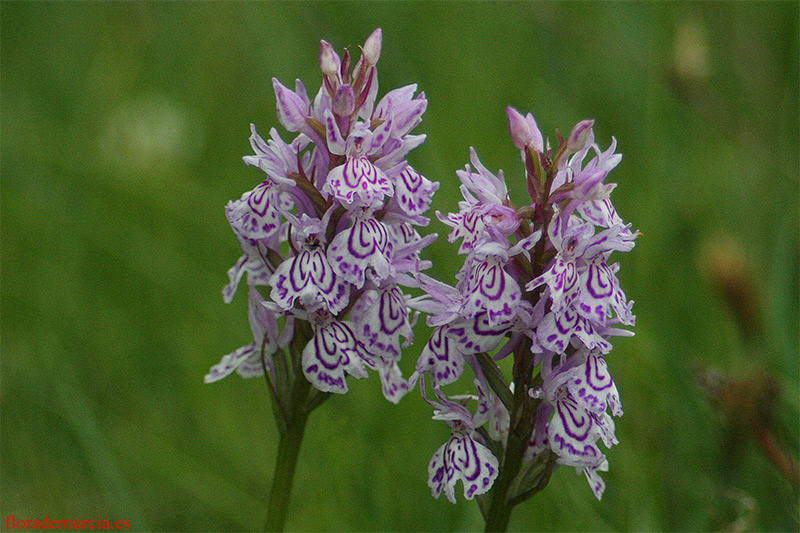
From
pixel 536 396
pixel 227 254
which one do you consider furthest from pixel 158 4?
pixel 536 396

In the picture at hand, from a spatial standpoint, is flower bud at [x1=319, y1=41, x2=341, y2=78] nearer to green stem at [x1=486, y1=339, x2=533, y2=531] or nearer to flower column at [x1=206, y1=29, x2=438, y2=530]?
flower column at [x1=206, y1=29, x2=438, y2=530]

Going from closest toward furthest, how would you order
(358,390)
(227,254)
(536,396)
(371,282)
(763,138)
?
(536,396) → (371,282) → (358,390) → (227,254) → (763,138)

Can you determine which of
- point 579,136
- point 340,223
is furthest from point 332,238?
point 579,136

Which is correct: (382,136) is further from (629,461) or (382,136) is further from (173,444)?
(173,444)

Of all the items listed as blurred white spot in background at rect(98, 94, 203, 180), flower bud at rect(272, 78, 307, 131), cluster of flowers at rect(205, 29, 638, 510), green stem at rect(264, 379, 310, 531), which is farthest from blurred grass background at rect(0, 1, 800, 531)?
flower bud at rect(272, 78, 307, 131)

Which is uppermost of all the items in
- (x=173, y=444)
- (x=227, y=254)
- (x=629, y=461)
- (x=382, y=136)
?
(x=382, y=136)

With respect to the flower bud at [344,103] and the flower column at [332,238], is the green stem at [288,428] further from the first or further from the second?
the flower bud at [344,103]

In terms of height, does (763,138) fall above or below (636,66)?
below

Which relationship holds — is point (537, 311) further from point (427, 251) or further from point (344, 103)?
point (427, 251)
